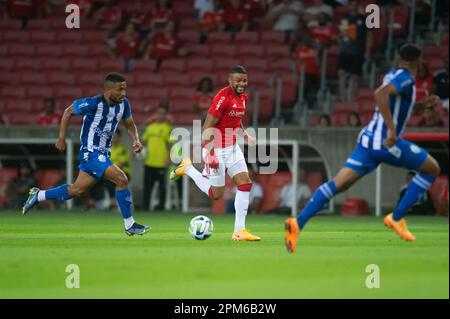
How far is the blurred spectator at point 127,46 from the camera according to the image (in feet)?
86.8

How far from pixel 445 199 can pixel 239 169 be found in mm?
8400

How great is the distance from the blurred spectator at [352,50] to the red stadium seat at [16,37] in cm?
825

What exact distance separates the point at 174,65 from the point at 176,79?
0.55 metres

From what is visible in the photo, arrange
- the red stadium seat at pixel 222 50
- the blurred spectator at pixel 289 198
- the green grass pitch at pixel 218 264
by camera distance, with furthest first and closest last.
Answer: the red stadium seat at pixel 222 50 → the blurred spectator at pixel 289 198 → the green grass pitch at pixel 218 264

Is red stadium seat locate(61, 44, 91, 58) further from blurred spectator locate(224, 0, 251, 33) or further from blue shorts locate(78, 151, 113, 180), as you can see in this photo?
blue shorts locate(78, 151, 113, 180)

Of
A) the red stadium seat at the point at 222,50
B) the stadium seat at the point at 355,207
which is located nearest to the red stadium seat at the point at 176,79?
the red stadium seat at the point at 222,50

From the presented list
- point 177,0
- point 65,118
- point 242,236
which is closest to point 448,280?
point 242,236

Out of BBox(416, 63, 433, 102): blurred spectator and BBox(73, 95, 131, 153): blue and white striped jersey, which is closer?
BBox(73, 95, 131, 153): blue and white striped jersey

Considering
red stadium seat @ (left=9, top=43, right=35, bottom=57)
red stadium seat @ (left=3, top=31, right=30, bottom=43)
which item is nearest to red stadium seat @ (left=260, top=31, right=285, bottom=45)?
red stadium seat @ (left=9, top=43, right=35, bottom=57)

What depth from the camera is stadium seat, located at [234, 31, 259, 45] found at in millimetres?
25750

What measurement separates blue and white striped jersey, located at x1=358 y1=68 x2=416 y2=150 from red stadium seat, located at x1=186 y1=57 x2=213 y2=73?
14.0m

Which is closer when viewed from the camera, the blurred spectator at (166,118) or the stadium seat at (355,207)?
the stadium seat at (355,207)

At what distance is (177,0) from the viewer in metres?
27.6

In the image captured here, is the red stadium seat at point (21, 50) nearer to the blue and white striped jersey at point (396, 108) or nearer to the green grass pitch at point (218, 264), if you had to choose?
the green grass pitch at point (218, 264)
